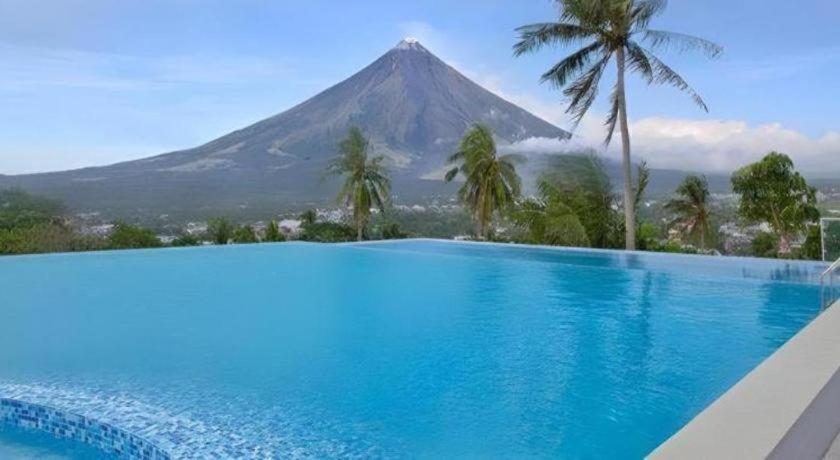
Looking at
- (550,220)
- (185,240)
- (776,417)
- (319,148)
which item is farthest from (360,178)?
(319,148)

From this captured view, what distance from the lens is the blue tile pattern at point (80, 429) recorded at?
10.9 ft

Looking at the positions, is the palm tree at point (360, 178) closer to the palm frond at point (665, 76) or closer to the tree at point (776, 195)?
the palm frond at point (665, 76)

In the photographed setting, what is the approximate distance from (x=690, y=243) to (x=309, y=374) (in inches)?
692

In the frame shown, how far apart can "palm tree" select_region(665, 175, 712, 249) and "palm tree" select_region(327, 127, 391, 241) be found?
30.2ft

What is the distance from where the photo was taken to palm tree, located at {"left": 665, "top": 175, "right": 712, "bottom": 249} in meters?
19.5

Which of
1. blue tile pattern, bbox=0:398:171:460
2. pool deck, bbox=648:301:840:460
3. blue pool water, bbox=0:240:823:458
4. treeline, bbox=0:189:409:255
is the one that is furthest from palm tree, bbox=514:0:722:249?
blue tile pattern, bbox=0:398:171:460

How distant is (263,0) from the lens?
17031mm

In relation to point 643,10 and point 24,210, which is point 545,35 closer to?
point 643,10

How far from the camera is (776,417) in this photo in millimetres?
2172

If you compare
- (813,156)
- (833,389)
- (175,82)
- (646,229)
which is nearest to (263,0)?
(175,82)

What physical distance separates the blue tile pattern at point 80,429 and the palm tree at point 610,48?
32.3ft

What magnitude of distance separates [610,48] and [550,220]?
3899mm

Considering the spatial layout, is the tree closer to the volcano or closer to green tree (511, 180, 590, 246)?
green tree (511, 180, 590, 246)

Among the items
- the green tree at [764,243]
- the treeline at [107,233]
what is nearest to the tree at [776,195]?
the green tree at [764,243]
